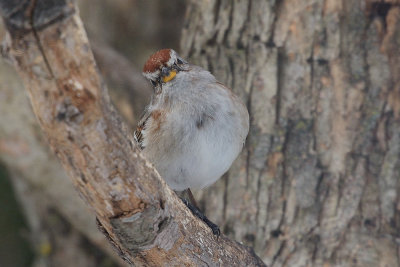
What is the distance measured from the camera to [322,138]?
3607 millimetres

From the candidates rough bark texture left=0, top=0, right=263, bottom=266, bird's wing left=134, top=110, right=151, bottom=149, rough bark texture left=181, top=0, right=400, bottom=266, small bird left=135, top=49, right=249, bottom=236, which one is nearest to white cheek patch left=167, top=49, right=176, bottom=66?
small bird left=135, top=49, right=249, bottom=236

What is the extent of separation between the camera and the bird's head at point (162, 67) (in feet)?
10.4

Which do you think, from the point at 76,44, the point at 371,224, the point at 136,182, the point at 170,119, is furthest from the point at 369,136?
the point at 76,44

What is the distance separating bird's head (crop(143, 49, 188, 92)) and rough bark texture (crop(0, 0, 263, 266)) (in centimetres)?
103

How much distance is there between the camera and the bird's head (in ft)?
10.4

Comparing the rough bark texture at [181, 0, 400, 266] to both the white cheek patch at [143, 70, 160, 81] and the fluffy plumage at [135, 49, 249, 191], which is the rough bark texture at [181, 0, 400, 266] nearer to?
the fluffy plumage at [135, 49, 249, 191]

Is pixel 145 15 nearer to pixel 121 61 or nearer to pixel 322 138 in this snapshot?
pixel 121 61

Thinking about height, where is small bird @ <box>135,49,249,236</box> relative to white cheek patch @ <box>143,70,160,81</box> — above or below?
below

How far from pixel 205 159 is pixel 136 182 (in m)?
1.07

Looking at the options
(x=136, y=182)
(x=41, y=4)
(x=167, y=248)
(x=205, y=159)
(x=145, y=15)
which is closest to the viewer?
(x=41, y=4)

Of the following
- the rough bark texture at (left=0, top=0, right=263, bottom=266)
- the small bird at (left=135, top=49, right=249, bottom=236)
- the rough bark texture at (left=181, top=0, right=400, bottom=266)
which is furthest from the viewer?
the rough bark texture at (left=181, top=0, right=400, bottom=266)

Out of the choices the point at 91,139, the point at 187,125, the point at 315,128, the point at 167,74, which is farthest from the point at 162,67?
the point at 91,139

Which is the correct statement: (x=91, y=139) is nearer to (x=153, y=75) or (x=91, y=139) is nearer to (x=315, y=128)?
(x=153, y=75)

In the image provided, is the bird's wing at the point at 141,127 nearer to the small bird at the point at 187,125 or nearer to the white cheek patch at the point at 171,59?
the small bird at the point at 187,125
